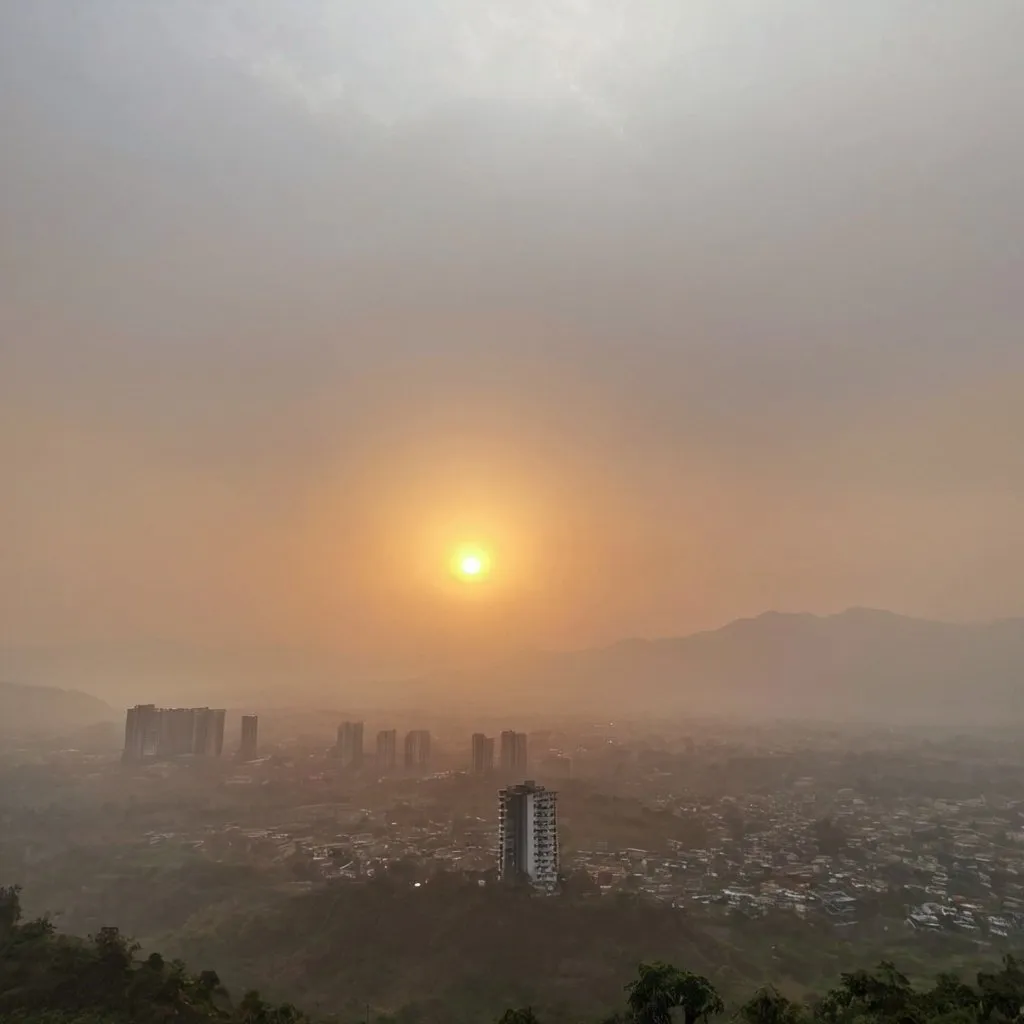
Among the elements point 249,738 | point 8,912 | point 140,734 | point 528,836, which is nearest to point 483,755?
point 528,836

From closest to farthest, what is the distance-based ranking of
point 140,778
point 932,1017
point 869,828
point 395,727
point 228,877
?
1. point 932,1017
2. point 228,877
3. point 869,828
4. point 140,778
5. point 395,727

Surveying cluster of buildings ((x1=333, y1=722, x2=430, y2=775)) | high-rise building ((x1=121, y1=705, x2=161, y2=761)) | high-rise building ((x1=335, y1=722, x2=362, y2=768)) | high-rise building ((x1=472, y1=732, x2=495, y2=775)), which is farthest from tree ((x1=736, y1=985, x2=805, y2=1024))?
high-rise building ((x1=121, y1=705, x2=161, y2=761))

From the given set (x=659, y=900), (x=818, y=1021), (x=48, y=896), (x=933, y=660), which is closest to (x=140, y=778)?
(x=48, y=896)

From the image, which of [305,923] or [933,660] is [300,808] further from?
[933,660]

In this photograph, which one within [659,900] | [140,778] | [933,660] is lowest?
[659,900]

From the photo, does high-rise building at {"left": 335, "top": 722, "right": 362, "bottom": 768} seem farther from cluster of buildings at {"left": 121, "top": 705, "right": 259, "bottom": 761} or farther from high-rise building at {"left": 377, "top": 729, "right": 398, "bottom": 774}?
cluster of buildings at {"left": 121, "top": 705, "right": 259, "bottom": 761}

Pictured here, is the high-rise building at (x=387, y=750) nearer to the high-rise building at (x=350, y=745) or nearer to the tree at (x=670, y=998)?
the high-rise building at (x=350, y=745)
